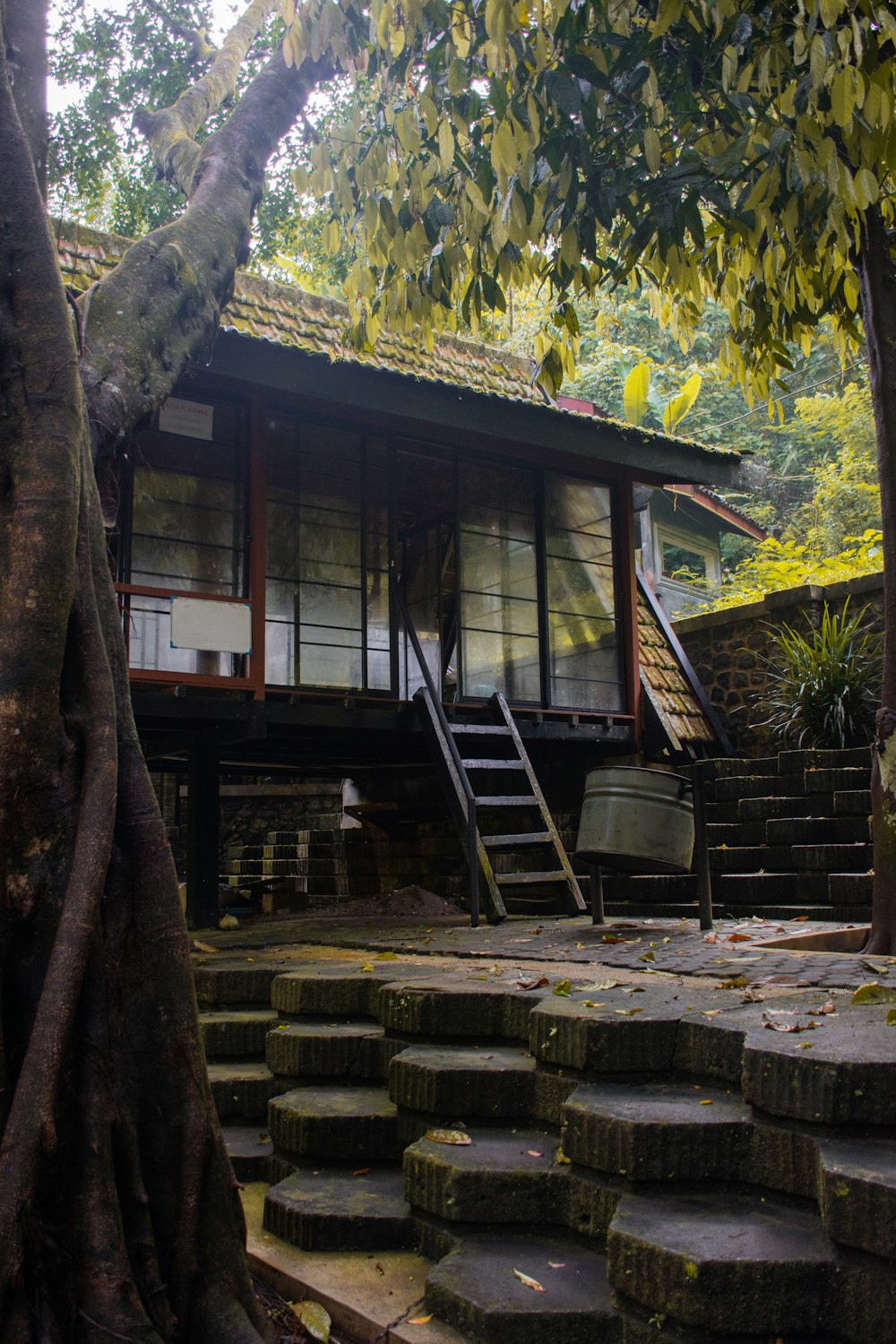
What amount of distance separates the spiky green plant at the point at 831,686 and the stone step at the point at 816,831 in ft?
3.16

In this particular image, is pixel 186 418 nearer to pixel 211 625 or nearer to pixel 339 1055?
pixel 211 625

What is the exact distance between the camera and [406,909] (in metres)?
8.41

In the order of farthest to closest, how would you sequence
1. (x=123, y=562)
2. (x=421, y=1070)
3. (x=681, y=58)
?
(x=123, y=562), (x=681, y=58), (x=421, y=1070)

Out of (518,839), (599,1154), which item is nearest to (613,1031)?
(599,1154)

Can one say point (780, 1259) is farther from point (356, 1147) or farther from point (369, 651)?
point (369, 651)

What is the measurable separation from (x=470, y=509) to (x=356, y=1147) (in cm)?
629

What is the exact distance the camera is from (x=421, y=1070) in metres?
3.32

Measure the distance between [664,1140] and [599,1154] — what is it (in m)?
0.19

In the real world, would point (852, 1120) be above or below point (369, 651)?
below

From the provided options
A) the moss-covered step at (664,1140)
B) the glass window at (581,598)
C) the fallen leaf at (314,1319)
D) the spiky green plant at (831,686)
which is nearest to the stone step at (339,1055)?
the fallen leaf at (314,1319)

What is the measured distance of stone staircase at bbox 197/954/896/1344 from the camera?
2193 mm

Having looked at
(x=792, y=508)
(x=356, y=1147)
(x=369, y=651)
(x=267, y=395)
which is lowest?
(x=356, y=1147)

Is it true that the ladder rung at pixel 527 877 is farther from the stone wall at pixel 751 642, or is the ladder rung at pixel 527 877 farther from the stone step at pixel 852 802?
the stone wall at pixel 751 642

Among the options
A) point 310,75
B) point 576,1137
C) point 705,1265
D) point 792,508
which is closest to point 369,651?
point 310,75
